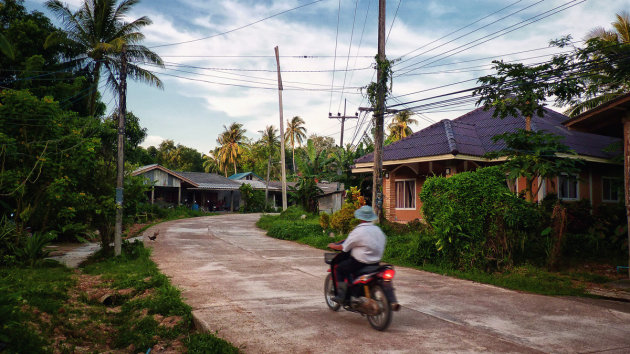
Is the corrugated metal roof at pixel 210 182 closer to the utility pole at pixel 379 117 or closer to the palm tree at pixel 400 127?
the palm tree at pixel 400 127

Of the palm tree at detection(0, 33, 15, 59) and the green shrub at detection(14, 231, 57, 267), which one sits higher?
the palm tree at detection(0, 33, 15, 59)

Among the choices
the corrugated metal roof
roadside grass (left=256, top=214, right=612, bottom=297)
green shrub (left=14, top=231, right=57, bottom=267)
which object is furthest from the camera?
the corrugated metal roof

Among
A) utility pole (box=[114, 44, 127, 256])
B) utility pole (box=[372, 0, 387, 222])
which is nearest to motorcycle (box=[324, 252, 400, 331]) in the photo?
utility pole (box=[114, 44, 127, 256])

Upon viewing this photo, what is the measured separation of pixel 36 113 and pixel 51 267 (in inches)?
155

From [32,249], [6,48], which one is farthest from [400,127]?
[6,48]

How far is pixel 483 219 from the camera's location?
10.3 meters

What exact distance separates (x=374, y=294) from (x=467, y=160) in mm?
12444

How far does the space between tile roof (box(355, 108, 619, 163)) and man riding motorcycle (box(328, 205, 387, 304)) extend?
1107cm

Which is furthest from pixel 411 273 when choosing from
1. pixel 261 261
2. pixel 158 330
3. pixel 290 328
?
pixel 158 330

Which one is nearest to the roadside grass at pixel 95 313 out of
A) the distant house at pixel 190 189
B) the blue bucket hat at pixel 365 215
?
the blue bucket hat at pixel 365 215

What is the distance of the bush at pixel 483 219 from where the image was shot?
33.6 feet

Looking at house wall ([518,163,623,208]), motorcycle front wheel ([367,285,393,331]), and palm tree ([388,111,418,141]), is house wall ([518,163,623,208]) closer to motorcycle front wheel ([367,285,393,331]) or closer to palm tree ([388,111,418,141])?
motorcycle front wheel ([367,285,393,331])

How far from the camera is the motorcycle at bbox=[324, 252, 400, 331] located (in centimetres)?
544

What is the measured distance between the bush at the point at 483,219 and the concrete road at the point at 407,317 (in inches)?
43.3
